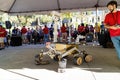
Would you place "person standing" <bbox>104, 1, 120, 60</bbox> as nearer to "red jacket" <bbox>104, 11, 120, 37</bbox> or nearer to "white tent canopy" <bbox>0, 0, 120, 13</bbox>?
"red jacket" <bbox>104, 11, 120, 37</bbox>

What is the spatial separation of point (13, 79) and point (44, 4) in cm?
1163

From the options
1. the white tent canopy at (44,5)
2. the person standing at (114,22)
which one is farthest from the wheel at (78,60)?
the white tent canopy at (44,5)

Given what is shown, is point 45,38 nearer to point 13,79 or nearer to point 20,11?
point 20,11

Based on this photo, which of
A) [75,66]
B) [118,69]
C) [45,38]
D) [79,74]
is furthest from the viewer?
[45,38]

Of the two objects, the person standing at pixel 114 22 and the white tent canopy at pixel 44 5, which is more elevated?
the white tent canopy at pixel 44 5

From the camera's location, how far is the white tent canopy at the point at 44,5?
1784cm

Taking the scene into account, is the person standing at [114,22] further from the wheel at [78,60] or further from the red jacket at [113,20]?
the wheel at [78,60]

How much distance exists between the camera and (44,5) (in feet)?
60.6

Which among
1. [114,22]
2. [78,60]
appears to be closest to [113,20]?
[114,22]

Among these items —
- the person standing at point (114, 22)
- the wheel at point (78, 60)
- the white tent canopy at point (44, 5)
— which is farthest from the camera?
the white tent canopy at point (44, 5)

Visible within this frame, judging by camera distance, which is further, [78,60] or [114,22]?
[78,60]

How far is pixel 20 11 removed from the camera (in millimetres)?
18922

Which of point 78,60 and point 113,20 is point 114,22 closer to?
point 113,20

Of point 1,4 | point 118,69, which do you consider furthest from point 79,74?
point 1,4
